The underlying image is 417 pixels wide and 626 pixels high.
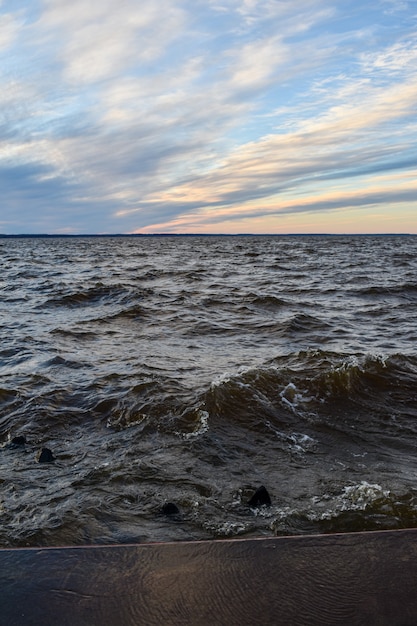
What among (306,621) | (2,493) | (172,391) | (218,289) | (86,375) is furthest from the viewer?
(218,289)

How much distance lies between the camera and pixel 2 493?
380 centimetres

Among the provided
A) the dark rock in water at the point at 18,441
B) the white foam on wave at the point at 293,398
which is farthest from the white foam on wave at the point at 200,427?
the dark rock in water at the point at 18,441

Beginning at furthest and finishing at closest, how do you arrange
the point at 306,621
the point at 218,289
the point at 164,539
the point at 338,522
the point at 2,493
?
the point at 218,289 < the point at 2,493 < the point at 338,522 < the point at 164,539 < the point at 306,621

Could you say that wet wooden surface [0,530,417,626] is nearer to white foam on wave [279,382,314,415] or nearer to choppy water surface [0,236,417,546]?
choppy water surface [0,236,417,546]

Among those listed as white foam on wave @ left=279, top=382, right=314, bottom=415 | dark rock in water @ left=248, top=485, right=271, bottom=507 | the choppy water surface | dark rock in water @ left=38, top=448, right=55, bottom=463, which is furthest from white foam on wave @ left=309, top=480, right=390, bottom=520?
dark rock in water @ left=38, top=448, right=55, bottom=463

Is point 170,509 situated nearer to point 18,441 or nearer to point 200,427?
point 200,427

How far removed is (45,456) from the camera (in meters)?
4.44

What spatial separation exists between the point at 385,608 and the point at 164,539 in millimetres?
1801

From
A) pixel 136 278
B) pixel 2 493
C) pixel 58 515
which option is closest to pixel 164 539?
pixel 58 515

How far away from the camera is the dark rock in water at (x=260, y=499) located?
360cm

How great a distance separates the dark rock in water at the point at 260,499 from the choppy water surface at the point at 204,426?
6 centimetres

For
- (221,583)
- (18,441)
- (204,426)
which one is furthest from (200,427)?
(221,583)

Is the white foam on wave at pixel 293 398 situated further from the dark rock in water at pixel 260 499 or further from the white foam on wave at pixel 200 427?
the dark rock in water at pixel 260 499

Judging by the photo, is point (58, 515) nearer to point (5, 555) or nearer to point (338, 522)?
point (5, 555)
